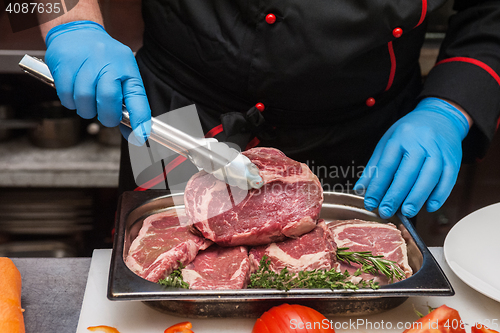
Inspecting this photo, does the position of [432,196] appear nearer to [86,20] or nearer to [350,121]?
[350,121]

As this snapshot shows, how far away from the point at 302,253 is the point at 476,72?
1206 mm

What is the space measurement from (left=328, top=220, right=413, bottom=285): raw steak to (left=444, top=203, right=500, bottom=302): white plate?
0.17 metres

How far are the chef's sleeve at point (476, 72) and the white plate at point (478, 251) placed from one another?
42 cm

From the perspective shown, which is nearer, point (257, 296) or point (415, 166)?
point (257, 296)

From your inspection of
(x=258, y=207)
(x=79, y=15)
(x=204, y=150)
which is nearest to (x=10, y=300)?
(x=204, y=150)

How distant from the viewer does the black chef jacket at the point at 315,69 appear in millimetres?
1666

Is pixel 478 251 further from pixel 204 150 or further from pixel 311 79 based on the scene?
pixel 204 150

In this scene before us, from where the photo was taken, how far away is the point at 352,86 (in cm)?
181

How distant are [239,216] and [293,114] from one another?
0.60 meters

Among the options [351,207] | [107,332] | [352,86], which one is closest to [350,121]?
[352,86]

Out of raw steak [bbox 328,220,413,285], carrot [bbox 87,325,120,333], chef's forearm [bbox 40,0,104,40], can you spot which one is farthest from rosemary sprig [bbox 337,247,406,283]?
chef's forearm [bbox 40,0,104,40]

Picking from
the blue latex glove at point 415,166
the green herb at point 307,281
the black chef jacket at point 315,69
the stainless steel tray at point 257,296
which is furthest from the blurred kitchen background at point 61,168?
the green herb at point 307,281

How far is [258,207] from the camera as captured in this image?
154 cm

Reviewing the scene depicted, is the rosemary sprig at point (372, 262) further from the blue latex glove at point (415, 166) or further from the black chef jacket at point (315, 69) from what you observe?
the black chef jacket at point (315, 69)
